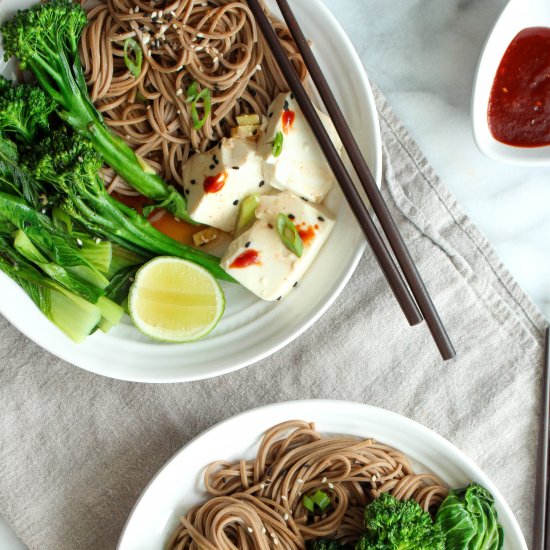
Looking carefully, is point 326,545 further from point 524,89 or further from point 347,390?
point 524,89

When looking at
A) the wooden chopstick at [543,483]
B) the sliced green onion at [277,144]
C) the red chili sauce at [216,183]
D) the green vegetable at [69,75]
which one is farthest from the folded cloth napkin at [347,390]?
the green vegetable at [69,75]

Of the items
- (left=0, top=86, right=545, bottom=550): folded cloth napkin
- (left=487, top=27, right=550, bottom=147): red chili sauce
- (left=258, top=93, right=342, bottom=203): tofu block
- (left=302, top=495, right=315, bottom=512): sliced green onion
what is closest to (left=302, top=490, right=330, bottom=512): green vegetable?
(left=302, top=495, right=315, bottom=512): sliced green onion

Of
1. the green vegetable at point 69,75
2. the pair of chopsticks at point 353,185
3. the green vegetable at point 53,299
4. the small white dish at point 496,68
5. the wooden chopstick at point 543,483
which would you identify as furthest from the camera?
the wooden chopstick at point 543,483

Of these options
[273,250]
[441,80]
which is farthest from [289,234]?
[441,80]

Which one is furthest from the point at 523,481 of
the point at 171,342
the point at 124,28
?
the point at 124,28

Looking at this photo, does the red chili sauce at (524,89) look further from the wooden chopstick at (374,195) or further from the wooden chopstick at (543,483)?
the wooden chopstick at (543,483)

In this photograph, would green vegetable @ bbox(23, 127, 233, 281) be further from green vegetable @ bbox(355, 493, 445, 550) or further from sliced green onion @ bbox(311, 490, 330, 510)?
green vegetable @ bbox(355, 493, 445, 550)
